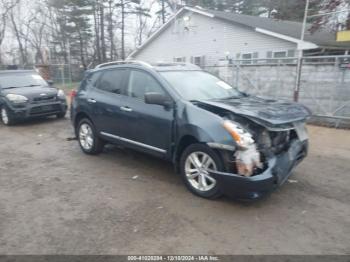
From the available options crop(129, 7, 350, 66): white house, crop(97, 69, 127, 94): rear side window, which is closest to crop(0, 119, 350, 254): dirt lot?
crop(97, 69, 127, 94): rear side window

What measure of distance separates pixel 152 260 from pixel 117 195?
1578mm

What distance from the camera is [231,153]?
385 centimetres

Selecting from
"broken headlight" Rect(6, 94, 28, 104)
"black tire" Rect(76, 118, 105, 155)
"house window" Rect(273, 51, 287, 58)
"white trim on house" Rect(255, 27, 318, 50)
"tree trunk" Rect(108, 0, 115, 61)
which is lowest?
"black tire" Rect(76, 118, 105, 155)

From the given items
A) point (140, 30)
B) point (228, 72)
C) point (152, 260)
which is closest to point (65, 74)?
point (140, 30)

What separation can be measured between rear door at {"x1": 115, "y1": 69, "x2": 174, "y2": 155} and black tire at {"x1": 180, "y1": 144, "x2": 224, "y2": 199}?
1.20 feet

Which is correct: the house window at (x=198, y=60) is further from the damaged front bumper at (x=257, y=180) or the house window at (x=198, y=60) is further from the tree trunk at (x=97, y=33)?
the damaged front bumper at (x=257, y=180)

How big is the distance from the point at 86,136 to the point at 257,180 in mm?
3875

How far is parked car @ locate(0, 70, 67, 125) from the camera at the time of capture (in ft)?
31.1

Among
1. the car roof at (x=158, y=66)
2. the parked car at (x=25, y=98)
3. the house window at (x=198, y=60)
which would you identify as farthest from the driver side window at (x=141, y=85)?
the house window at (x=198, y=60)

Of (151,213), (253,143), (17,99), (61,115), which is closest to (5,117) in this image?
(17,99)

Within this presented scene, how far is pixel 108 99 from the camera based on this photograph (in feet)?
18.5

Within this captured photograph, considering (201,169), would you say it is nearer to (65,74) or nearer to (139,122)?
(139,122)

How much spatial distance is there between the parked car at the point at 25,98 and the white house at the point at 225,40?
457 inches

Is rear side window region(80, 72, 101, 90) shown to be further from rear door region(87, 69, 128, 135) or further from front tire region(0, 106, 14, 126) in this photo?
front tire region(0, 106, 14, 126)
